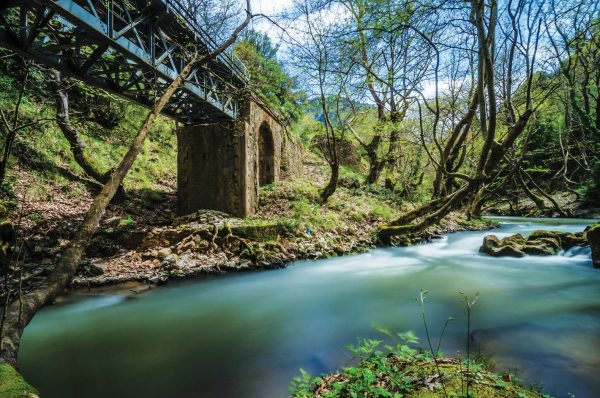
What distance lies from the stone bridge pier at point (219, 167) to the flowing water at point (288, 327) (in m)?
4.09

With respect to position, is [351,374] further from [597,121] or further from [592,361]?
[597,121]

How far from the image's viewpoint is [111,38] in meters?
5.31

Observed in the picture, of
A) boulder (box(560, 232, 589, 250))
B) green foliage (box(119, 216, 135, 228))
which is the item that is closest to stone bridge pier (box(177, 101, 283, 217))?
green foliage (box(119, 216, 135, 228))

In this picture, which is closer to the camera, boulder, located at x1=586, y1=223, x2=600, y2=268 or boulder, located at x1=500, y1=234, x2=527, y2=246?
boulder, located at x1=586, y1=223, x2=600, y2=268

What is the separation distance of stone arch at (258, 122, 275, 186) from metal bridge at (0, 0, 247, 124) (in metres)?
5.42

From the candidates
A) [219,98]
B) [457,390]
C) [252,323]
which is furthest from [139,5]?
[457,390]

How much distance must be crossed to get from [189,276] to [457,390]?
6.45 meters

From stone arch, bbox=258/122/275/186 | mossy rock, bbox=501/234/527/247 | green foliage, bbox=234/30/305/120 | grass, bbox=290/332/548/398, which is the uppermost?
green foliage, bbox=234/30/305/120

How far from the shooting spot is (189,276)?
7.26 metres

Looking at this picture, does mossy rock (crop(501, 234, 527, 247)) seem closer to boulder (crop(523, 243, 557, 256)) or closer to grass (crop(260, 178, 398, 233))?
boulder (crop(523, 243, 557, 256))

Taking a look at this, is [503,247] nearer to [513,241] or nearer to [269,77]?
[513,241]

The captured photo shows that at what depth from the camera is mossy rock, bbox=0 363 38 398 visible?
203 centimetres

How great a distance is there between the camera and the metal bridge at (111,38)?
4965 mm

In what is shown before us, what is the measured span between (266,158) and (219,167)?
4270 millimetres
